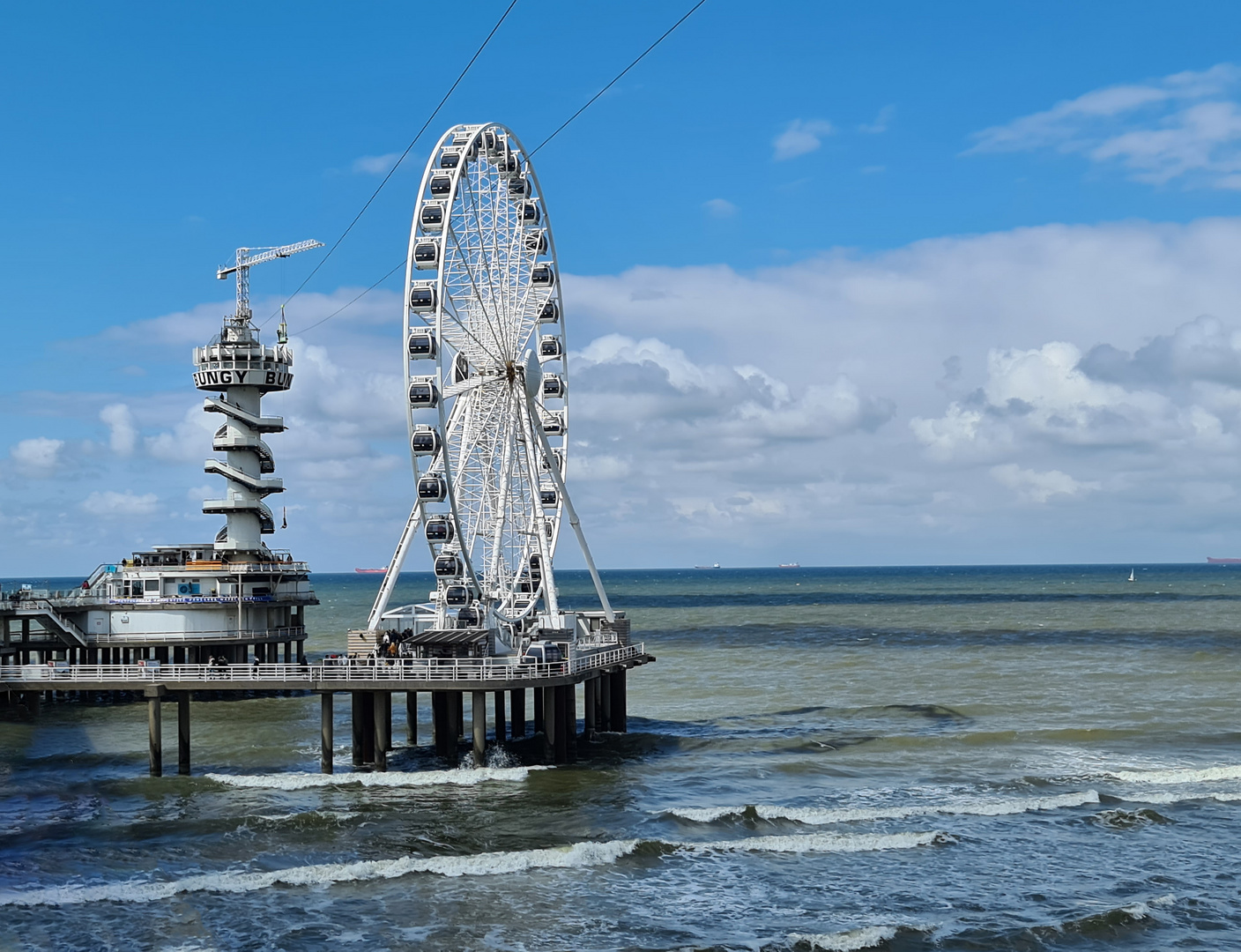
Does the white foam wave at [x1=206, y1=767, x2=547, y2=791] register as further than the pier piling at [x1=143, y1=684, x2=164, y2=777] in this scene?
No

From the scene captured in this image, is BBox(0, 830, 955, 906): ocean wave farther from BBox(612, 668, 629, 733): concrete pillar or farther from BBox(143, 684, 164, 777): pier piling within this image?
BBox(612, 668, 629, 733): concrete pillar

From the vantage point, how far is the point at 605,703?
176 feet

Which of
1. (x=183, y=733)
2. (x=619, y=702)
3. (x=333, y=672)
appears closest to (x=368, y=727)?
(x=333, y=672)

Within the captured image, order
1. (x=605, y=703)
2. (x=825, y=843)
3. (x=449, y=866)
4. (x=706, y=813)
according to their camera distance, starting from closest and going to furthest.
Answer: (x=449, y=866), (x=825, y=843), (x=706, y=813), (x=605, y=703)

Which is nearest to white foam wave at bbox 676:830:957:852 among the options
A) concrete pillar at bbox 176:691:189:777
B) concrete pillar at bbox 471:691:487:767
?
concrete pillar at bbox 471:691:487:767

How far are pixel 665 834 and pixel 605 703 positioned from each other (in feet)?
60.0

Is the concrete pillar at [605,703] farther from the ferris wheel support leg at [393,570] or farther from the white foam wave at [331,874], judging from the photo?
the white foam wave at [331,874]

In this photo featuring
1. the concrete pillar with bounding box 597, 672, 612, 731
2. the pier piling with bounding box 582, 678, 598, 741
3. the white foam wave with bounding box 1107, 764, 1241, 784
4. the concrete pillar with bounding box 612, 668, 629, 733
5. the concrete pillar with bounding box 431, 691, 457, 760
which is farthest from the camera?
the concrete pillar with bounding box 597, 672, 612, 731

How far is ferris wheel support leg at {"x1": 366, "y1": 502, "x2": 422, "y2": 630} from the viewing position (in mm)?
48984

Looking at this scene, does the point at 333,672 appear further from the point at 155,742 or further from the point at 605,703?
the point at 605,703

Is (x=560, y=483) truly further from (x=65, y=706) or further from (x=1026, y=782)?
(x=65, y=706)

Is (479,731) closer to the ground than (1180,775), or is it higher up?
higher up

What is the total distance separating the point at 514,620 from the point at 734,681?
29.5 meters

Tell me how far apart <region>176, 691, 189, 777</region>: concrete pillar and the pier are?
29 mm
